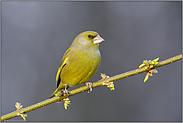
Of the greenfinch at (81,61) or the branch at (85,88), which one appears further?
the greenfinch at (81,61)

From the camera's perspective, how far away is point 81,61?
2.82 metres

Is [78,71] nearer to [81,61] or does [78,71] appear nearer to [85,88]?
[81,61]

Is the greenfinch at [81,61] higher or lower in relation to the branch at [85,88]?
higher

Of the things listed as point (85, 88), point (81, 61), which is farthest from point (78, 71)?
point (85, 88)

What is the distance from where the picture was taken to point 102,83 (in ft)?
7.80

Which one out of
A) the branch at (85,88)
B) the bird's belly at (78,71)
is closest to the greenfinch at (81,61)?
the bird's belly at (78,71)

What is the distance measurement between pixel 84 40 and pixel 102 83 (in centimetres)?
97

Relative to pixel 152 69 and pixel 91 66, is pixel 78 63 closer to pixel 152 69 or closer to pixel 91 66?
pixel 91 66

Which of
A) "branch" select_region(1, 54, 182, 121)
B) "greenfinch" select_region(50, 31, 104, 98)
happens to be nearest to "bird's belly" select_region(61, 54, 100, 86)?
"greenfinch" select_region(50, 31, 104, 98)

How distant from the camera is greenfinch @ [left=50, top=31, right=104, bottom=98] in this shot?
2809 mm

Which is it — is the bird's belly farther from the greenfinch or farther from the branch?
the branch

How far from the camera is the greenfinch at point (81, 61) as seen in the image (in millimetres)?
2809

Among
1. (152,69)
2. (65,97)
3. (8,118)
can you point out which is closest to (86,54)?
A: (65,97)

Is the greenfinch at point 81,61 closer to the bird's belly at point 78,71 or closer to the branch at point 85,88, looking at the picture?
the bird's belly at point 78,71
